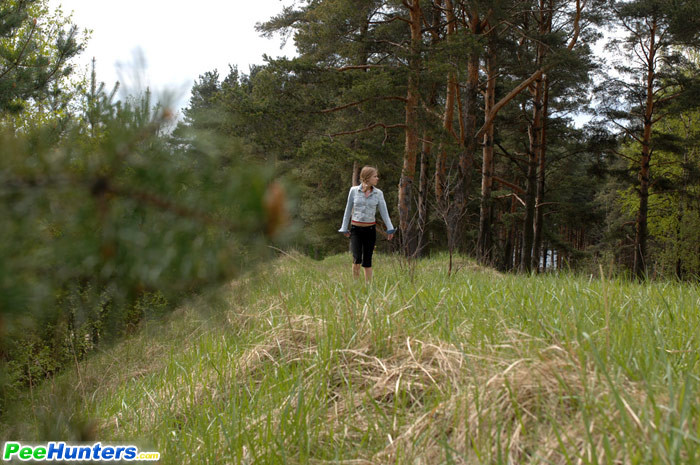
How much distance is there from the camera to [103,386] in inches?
152

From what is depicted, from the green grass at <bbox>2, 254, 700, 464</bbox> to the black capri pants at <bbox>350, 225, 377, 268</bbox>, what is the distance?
2.69m

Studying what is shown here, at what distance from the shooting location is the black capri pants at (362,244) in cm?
597

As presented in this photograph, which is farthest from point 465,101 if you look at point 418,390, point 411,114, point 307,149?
point 418,390

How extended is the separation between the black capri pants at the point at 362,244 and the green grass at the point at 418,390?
269cm

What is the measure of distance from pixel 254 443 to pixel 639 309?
2.36 m

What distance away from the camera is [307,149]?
1102 cm

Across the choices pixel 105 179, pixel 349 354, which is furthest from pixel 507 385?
pixel 105 179

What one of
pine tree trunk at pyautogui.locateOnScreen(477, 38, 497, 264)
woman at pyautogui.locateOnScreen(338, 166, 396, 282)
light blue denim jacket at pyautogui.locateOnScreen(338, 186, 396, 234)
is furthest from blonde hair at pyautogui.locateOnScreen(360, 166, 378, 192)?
pine tree trunk at pyautogui.locateOnScreen(477, 38, 497, 264)

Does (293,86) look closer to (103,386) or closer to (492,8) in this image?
(492,8)

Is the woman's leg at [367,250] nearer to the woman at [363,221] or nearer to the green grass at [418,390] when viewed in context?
the woman at [363,221]

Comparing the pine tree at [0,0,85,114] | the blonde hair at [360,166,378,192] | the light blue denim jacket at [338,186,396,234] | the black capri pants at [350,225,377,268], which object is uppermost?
the pine tree at [0,0,85,114]

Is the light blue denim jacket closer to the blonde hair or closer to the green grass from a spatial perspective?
the blonde hair

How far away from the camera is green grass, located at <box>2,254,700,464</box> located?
145cm

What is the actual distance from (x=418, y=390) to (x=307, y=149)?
9.35 meters
